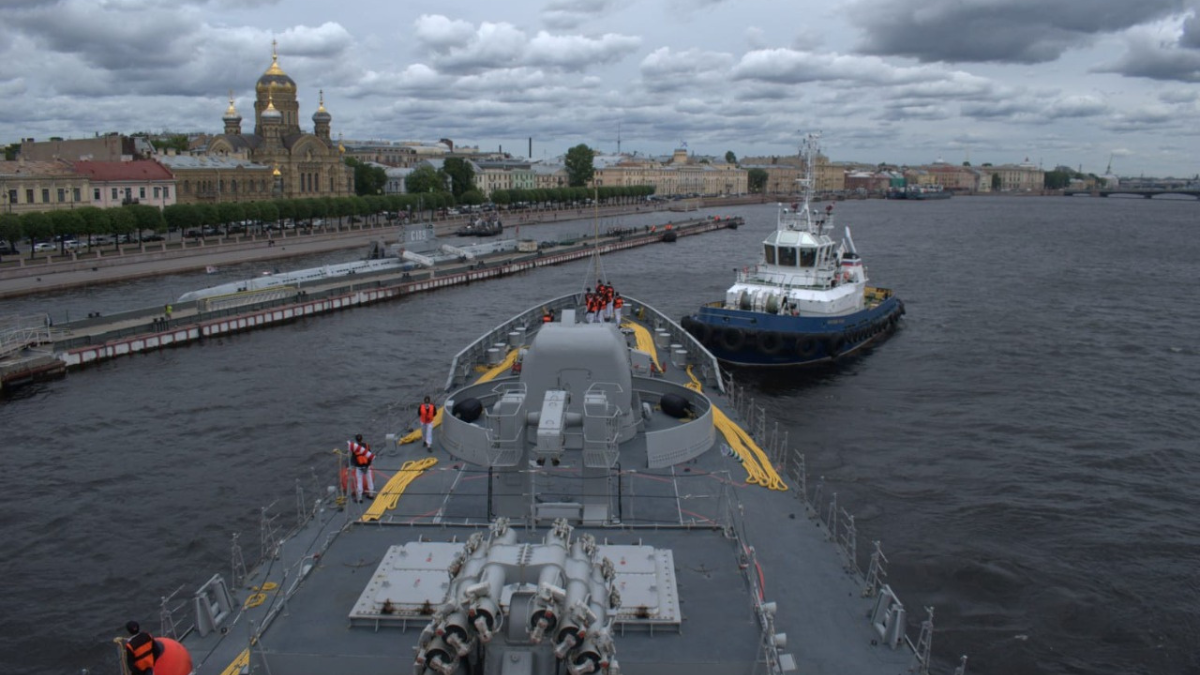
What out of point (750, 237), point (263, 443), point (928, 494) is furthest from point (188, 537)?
point (750, 237)

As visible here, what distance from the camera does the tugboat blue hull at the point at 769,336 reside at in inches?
1388

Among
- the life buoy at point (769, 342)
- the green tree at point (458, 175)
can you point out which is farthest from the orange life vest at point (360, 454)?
the green tree at point (458, 175)

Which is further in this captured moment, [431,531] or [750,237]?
[750,237]

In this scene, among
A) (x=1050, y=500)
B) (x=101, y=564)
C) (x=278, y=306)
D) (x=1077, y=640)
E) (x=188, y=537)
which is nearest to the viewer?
(x=1077, y=640)

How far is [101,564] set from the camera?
59.7 ft

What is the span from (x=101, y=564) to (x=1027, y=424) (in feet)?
89.8

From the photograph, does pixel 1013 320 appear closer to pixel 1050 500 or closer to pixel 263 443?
pixel 1050 500

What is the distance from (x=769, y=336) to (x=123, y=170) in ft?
233

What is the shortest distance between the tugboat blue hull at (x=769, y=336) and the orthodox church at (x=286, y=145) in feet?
270

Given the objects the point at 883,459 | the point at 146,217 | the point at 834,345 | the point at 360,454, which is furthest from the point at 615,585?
the point at 146,217

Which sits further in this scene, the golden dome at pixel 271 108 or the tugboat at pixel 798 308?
the golden dome at pixel 271 108

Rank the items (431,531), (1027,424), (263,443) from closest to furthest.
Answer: (431,531) → (263,443) → (1027,424)

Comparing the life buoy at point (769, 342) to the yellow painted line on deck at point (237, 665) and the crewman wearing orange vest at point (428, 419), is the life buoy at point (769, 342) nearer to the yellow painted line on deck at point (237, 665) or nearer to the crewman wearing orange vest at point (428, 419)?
the crewman wearing orange vest at point (428, 419)

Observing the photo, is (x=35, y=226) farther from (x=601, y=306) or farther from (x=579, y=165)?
(x=579, y=165)
